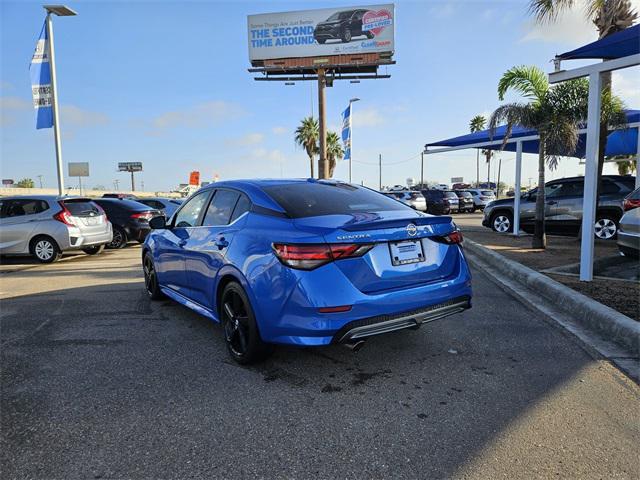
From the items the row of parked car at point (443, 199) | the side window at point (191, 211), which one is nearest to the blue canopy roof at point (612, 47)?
the side window at point (191, 211)

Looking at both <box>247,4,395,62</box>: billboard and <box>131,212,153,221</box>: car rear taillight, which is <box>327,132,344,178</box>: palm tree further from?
<box>131,212,153,221</box>: car rear taillight

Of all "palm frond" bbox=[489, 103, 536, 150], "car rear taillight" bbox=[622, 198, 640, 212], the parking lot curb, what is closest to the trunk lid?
the parking lot curb

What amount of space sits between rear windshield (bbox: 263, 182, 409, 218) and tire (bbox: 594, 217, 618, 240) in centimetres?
953

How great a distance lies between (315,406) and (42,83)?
51.6 ft

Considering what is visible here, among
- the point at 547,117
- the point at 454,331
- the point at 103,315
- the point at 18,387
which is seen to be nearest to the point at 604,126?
the point at 547,117

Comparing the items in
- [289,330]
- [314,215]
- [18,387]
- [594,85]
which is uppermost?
[594,85]

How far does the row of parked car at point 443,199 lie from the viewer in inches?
991

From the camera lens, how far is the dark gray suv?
1143 centimetres

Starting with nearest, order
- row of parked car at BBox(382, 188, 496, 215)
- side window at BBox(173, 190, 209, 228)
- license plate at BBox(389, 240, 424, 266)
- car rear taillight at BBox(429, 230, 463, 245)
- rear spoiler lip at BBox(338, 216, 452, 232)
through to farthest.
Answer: rear spoiler lip at BBox(338, 216, 452, 232) → license plate at BBox(389, 240, 424, 266) → car rear taillight at BBox(429, 230, 463, 245) → side window at BBox(173, 190, 209, 228) → row of parked car at BBox(382, 188, 496, 215)

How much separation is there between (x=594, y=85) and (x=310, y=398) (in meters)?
5.83

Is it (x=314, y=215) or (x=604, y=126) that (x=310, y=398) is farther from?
(x=604, y=126)

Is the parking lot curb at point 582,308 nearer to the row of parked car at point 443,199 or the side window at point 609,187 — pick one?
the side window at point 609,187

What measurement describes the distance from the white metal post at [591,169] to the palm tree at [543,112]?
3527 mm

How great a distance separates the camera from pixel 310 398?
3.21 m
